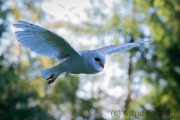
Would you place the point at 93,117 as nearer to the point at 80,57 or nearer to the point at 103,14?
the point at 103,14

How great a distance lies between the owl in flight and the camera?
12.0 feet

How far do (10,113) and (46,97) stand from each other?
2587mm

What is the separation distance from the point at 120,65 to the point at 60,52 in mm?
8889

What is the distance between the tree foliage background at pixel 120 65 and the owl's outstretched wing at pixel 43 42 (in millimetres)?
7500

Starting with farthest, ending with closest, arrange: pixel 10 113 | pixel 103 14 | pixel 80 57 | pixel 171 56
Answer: pixel 103 14, pixel 171 56, pixel 10 113, pixel 80 57

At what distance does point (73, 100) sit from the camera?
509 inches

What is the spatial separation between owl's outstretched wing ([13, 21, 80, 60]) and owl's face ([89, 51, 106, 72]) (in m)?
0.13

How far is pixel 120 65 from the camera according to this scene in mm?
12758

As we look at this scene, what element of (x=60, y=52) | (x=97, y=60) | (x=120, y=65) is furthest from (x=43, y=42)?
(x=120, y=65)

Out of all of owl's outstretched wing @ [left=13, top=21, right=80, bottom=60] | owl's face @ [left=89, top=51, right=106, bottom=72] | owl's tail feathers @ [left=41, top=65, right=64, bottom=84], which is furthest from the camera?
owl's tail feathers @ [left=41, top=65, right=64, bottom=84]

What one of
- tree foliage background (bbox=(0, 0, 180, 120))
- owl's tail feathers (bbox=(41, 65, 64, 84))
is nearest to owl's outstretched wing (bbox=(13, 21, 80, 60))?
owl's tail feathers (bbox=(41, 65, 64, 84))

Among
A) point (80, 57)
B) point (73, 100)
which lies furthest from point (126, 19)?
point (80, 57)

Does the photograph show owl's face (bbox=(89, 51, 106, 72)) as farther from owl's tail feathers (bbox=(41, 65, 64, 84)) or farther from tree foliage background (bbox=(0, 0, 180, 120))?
tree foliage background (bbox=(0, 0, 180, 120))

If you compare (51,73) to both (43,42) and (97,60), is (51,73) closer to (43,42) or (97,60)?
(43,42)
